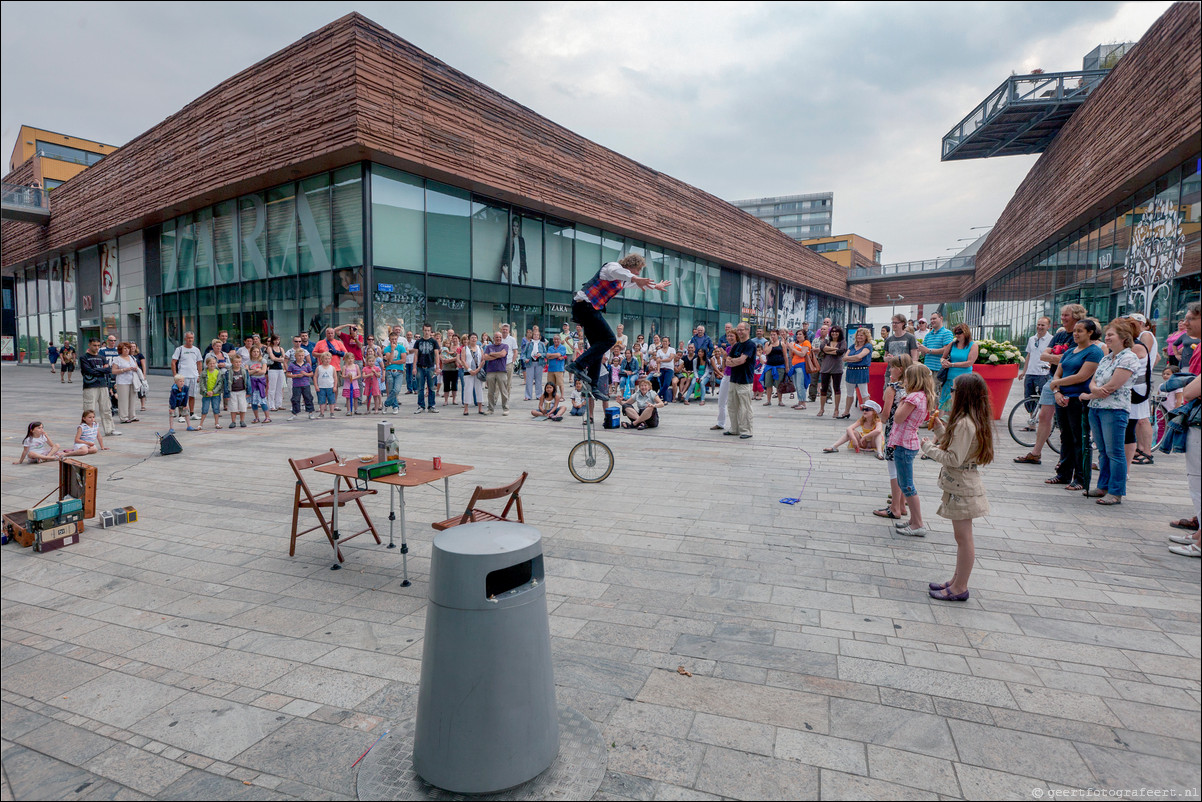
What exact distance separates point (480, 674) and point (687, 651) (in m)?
1.46

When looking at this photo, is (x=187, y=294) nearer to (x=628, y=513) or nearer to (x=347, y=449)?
(x=347, y=449)

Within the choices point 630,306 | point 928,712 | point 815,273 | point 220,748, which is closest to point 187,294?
point 630,306

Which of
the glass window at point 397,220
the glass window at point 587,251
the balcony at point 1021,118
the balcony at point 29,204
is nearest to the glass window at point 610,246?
the glass window at point 587,251

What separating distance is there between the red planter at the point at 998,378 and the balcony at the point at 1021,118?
28.7 ft

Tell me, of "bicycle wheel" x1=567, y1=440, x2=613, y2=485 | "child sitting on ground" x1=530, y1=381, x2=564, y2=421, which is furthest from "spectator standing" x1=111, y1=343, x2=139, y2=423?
"bicycle wheel" x1=567, y1=440, x2=613, y2=485

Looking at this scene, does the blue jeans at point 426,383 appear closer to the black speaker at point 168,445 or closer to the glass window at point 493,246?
the black speaker at point 168,445

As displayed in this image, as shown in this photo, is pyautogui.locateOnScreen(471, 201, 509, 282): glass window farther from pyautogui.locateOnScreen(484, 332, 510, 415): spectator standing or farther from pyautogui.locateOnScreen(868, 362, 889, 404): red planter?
pyautogui.locateOnScreen(868, 362, 889, 404): red planter

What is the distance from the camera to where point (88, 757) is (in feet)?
8.68

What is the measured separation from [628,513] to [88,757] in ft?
14.2

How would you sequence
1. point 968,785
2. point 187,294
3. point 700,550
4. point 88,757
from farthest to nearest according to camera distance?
point 187,294, point 700,550, point 88,757, point 968,785

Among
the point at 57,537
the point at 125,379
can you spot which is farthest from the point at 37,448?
the point at 57,537

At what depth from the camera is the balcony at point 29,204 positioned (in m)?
31.2

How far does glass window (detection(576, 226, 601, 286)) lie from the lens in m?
27.2

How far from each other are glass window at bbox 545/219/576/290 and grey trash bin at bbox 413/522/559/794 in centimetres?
2406
